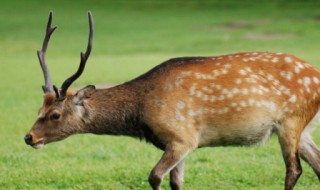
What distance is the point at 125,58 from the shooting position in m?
27.1

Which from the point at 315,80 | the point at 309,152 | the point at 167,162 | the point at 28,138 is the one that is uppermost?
the point at 315,80

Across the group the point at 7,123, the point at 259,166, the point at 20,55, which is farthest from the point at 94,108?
the point at 20,55

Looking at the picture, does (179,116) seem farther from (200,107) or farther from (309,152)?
(309,152)

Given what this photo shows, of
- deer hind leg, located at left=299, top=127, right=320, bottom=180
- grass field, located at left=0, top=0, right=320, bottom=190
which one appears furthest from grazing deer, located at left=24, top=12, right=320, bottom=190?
grass field, located at left=0, top=0, right=320, bottom=190

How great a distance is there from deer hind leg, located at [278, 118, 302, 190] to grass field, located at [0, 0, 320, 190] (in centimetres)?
75

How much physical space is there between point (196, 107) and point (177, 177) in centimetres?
80

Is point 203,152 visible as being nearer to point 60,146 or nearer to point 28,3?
point 60,146

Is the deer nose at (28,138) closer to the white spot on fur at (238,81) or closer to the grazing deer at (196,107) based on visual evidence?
the grazing deer at (196,107)

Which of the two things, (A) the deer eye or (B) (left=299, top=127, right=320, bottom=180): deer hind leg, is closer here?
(A) the deer eye

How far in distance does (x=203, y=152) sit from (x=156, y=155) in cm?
64

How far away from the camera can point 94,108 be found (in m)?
7.46

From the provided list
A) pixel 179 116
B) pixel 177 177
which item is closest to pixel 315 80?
pixel 179 116

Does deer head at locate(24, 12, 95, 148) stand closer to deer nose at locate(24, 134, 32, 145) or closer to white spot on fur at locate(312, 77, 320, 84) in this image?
deer nose at locate(24, 134, 32, 145)

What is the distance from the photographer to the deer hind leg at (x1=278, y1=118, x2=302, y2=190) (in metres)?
7.32
